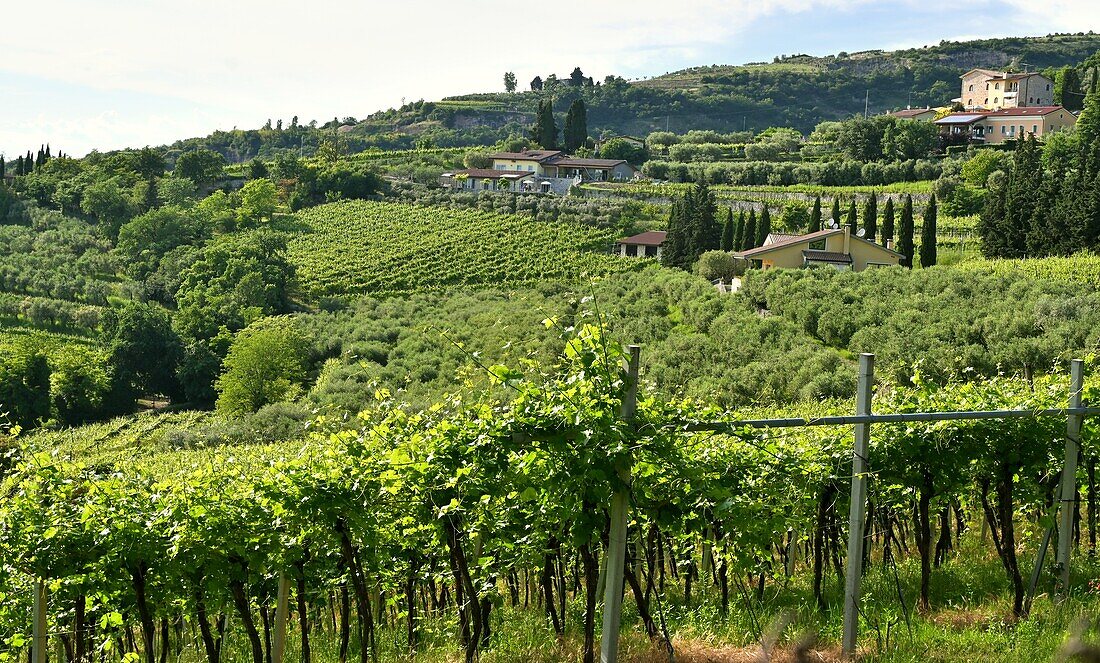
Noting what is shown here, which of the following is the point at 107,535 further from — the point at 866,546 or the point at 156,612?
the point at 866,546

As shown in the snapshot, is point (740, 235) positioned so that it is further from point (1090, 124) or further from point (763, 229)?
point (1090, 124)

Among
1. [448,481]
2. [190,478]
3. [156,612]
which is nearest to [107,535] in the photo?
[190,478]

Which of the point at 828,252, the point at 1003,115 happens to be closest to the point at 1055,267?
the point at 828,252

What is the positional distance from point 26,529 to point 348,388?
101ft

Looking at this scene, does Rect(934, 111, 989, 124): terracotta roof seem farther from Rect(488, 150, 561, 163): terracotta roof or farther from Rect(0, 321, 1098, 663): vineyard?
Rect(0, 321, 1098, 663): vineyard

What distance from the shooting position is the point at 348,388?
3584cm

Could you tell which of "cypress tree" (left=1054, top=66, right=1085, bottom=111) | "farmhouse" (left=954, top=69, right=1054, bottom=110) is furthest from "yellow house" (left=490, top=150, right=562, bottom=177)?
"cypress tree" (left=1054, top=66, right=1085, bottom=111)

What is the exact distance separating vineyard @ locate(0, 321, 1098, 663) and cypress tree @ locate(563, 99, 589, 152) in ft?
238

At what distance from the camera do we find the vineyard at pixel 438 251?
165ft

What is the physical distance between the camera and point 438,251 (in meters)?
55.0

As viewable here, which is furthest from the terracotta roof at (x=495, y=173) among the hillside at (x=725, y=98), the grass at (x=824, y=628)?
the grass at (x=824, y=628)

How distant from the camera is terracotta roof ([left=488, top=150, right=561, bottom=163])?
234ft

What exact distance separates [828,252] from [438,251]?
23.0 meters

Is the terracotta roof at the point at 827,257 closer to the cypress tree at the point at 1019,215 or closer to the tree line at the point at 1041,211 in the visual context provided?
the tree line at the point at 1041,211
